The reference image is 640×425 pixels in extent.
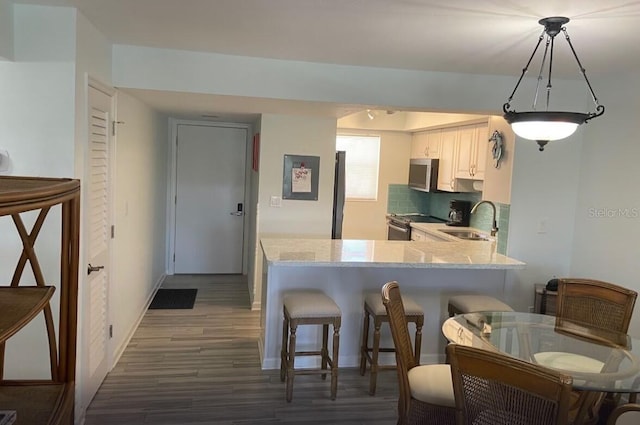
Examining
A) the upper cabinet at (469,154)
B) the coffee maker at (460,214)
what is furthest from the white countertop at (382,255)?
the coffee maker at (460,214)

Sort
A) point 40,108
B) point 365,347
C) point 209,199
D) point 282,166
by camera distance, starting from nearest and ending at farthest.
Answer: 1. point 40,108
2. point 365,347
3. point 282,166
4. point 209,199

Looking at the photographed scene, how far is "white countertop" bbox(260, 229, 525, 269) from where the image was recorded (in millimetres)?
3330

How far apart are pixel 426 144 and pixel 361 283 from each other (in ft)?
10.9

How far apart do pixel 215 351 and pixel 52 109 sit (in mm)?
2321

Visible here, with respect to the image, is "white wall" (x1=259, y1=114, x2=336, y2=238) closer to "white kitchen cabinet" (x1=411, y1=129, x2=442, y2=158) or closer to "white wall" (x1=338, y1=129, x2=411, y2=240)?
"white kitchen cabinet" (x1=411, y1=129, x2=442, y2=158)

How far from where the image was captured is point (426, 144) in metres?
6.65

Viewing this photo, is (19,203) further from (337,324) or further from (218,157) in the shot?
(218,157)

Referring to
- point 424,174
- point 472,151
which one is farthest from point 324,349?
point 424,174

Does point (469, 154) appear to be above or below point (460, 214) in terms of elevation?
above

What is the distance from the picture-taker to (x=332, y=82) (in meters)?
3.69

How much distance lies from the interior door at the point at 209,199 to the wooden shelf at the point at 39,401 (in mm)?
5261

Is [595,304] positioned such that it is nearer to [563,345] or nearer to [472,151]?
[563,345]

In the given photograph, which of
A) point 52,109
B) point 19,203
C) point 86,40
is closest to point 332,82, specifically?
point 86,40

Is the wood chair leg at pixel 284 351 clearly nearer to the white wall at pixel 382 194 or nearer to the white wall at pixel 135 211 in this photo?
the white wall at pixel 135 211
